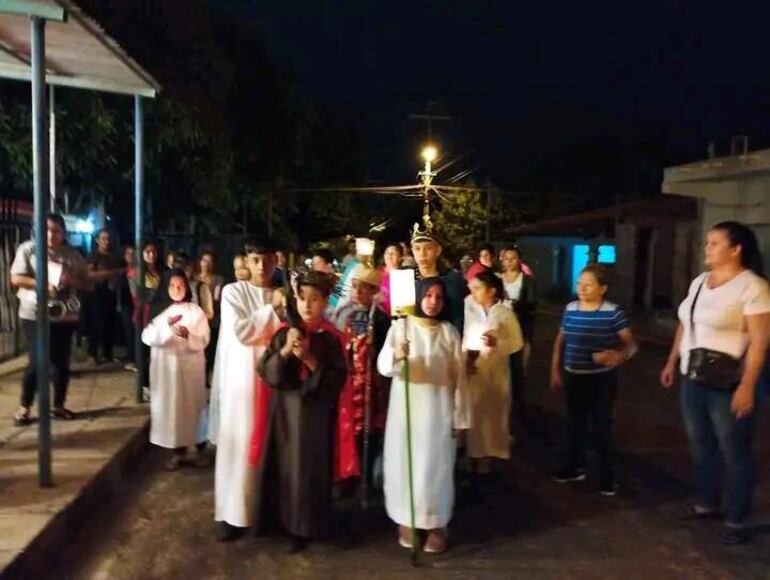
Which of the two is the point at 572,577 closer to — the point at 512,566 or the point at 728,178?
the point at 512,566

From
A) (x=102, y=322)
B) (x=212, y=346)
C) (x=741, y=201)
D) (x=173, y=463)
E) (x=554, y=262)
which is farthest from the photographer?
(x=554, y=262)

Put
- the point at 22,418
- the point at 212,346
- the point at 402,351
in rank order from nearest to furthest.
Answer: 1. the point at 402,351
2. the point at 22,418
3. the point at 212,346

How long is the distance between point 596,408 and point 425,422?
1.87 meters

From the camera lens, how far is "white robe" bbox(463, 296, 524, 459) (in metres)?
6.51

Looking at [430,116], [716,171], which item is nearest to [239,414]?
[716,171]

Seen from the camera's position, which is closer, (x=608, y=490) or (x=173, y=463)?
(x=608, y=490)

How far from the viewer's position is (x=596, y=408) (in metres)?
6.39

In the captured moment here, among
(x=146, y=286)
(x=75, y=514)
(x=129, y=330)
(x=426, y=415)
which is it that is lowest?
(x=75, y=514)

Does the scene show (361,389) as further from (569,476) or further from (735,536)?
(735,536)

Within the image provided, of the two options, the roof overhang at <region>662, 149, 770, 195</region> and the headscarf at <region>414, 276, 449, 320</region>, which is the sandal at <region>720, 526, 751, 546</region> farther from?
the roof overhang at <region>662, 149, 770, 195</region>

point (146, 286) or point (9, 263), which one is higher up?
point (9, 263)

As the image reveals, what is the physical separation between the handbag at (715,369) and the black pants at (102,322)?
7480 millimetres

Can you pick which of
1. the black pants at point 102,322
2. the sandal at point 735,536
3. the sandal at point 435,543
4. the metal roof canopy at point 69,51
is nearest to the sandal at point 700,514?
the sandal at point 735,536

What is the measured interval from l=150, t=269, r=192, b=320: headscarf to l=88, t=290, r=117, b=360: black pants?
3.12m
